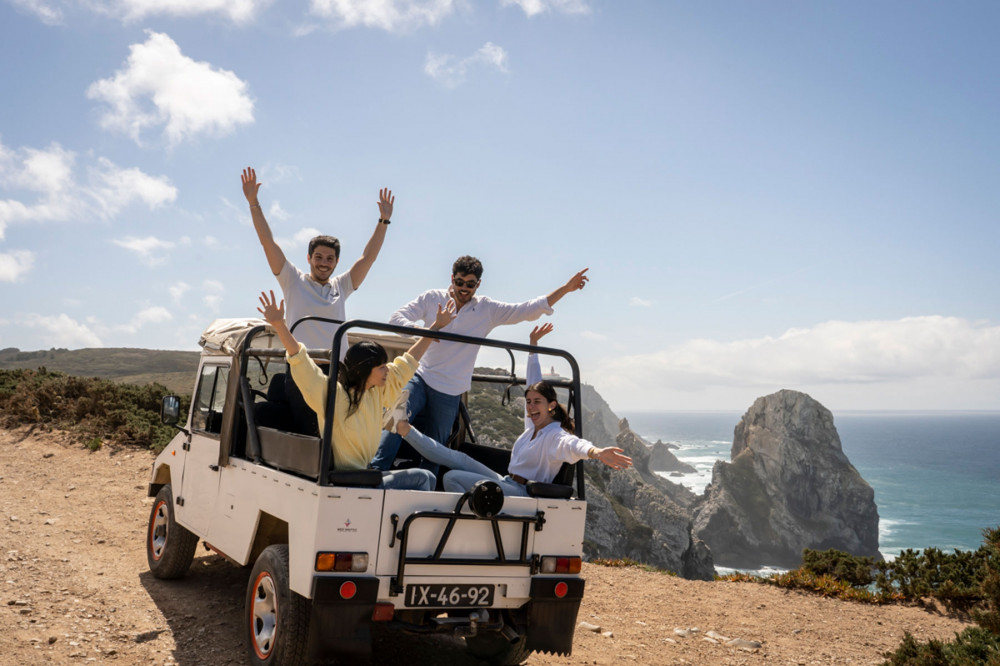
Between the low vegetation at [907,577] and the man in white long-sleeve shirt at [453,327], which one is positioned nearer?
the man in white long-sleeve shirt at [453,327]

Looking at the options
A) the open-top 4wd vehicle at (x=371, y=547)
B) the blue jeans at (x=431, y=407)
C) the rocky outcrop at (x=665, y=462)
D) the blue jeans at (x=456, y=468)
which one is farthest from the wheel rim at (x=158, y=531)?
the rocky outcrop at (x=665, y=462)

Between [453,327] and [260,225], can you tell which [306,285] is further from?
[453,327]

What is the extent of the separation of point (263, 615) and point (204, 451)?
6.53 feet

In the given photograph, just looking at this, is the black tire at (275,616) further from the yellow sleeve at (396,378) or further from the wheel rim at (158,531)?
the wheel rim at (158,531)

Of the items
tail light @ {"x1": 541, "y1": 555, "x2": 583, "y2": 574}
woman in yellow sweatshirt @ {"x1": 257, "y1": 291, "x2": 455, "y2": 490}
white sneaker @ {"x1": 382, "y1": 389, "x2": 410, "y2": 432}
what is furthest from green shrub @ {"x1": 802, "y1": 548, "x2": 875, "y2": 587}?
woman in yellow sweatshirt @ {"x1": 257, "y1": 291, "x2": 455, "y2": 490}

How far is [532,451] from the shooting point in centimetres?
471

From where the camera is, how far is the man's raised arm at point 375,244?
5.99 metres

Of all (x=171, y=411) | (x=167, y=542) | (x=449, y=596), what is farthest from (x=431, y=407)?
(x=167, y=542)

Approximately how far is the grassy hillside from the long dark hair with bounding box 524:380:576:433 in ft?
263

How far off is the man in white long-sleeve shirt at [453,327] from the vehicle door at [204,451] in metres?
1.53

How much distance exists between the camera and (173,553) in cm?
632

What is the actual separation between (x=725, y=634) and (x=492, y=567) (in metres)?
4.57

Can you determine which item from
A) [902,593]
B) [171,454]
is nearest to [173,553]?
[171,454]

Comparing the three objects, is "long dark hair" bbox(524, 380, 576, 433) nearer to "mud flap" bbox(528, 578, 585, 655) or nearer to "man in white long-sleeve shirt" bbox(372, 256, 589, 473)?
"man in white long-sleeve shirt" bbox(372, 256, 589, 473)
